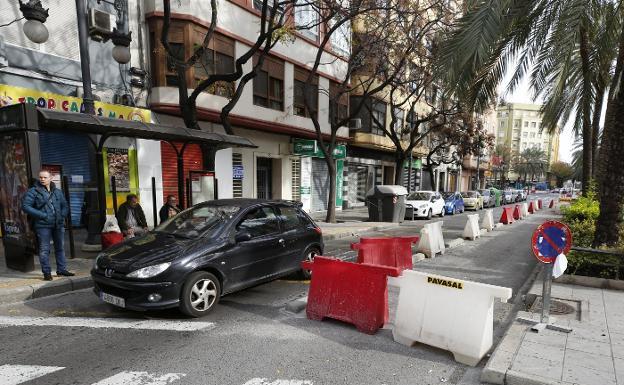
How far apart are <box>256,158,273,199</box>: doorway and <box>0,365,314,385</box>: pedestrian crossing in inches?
534

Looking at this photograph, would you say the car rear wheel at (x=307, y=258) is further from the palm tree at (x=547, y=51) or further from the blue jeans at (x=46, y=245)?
the blue jeans at (x=46, y=245)

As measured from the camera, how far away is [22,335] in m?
4.16

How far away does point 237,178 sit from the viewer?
15156mm

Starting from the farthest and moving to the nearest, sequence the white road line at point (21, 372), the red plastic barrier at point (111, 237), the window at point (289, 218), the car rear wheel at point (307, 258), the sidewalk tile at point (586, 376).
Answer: the red plastic barrier at point (111, 237)
the car rear wheel at point (307, 258)
the window at point (289, 218)
the white road line at point (21, 372)
the sidewalk tile at point (586, 376)

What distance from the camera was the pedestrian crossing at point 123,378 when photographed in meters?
3.19

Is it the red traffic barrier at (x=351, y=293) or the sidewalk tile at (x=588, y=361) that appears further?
the red traffic barrier at (x=351, y=293)

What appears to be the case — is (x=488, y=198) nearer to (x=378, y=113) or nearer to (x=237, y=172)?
(x=378, y=113)

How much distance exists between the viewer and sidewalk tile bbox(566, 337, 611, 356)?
3.68 m

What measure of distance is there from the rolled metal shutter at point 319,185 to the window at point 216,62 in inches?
301

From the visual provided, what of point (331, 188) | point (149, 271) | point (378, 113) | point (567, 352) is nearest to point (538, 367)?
point (567, 352)

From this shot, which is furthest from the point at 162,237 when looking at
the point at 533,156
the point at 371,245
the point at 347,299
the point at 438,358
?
Result: the point at 533,156

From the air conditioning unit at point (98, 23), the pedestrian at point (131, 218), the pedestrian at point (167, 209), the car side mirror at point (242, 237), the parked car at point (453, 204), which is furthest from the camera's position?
the parked car at point (453, 204)

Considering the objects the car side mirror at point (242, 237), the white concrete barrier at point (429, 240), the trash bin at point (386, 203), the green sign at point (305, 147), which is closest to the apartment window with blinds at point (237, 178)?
the green sign at point (305, 147)

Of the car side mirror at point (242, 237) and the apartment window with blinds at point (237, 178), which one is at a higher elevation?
the apartment window with blinds at point (237, 178)
